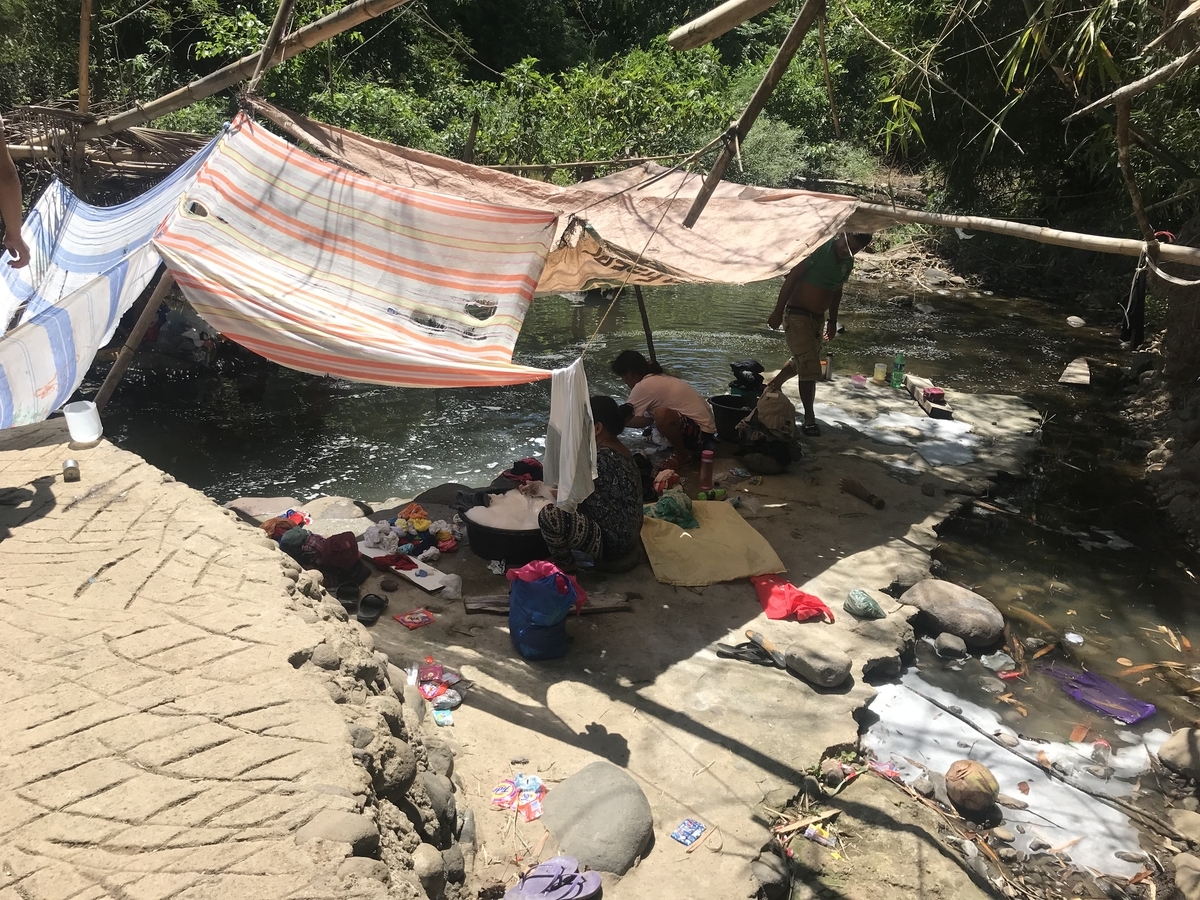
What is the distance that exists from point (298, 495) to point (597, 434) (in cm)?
288

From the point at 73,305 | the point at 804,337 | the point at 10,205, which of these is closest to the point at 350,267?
the point at 73,305

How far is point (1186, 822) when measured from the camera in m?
3.42

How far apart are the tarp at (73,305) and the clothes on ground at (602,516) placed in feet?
8.03

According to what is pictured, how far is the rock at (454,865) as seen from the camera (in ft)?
8.68

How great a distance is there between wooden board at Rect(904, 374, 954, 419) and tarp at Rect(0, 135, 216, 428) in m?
6.59

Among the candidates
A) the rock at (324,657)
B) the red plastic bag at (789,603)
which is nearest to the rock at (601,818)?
the rock at (324,657)

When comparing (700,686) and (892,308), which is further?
(892,308)

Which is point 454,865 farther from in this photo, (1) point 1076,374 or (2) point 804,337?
(1) point 1076,374

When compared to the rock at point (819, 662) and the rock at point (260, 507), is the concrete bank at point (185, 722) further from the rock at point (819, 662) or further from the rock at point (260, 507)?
the rock at point (819, 662)

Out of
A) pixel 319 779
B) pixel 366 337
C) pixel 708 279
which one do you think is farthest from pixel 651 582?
pixel 319 779

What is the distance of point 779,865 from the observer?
9.77ft

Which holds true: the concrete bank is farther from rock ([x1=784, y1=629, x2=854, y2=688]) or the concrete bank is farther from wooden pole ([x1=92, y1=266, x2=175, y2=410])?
rock ([x1=784, y1=629, x2=854, y2=688])

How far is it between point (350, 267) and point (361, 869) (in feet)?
10.8

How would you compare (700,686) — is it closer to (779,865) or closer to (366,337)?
(779,865)
